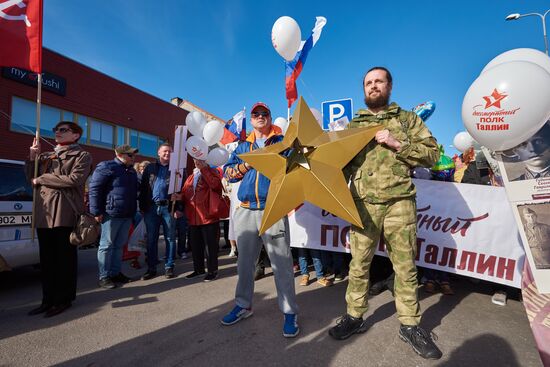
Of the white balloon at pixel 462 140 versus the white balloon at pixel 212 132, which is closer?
the white balloon at pixel 212 132

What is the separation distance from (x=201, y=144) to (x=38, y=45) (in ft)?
7.24

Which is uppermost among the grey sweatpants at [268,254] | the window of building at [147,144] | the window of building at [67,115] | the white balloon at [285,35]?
the window of building at [67,115]

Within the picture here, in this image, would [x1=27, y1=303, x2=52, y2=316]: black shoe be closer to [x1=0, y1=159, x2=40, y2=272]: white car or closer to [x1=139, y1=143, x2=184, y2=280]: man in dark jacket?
[x1=0, y1=159, x2=40, y2=272]: white car

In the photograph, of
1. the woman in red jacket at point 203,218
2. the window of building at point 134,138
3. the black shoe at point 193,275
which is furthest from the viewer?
the window of building at point 134,138

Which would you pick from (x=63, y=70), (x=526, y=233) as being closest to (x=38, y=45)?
(x=526, y=233)

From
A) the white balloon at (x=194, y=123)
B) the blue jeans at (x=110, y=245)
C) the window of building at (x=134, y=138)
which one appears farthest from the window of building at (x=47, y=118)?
the blue jeans at (x=110, y=245)

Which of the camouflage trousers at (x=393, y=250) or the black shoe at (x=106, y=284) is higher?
the camouflage trousers at (x=393, y=250)

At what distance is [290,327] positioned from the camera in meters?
2.29

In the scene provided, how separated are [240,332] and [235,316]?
7.6 inches

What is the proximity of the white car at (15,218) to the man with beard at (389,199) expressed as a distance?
13.1 ft

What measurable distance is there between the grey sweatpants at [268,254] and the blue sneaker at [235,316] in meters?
0.06

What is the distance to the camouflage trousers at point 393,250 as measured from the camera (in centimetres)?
213

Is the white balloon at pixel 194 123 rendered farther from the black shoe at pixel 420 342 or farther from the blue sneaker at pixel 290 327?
the black shoe at pixel 420 342

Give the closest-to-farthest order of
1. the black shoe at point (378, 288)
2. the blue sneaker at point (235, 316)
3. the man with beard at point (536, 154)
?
the man with beard at point (536, 154)
the blue sneaker at point (235, 316)
the black shoe at point (378, 288)
